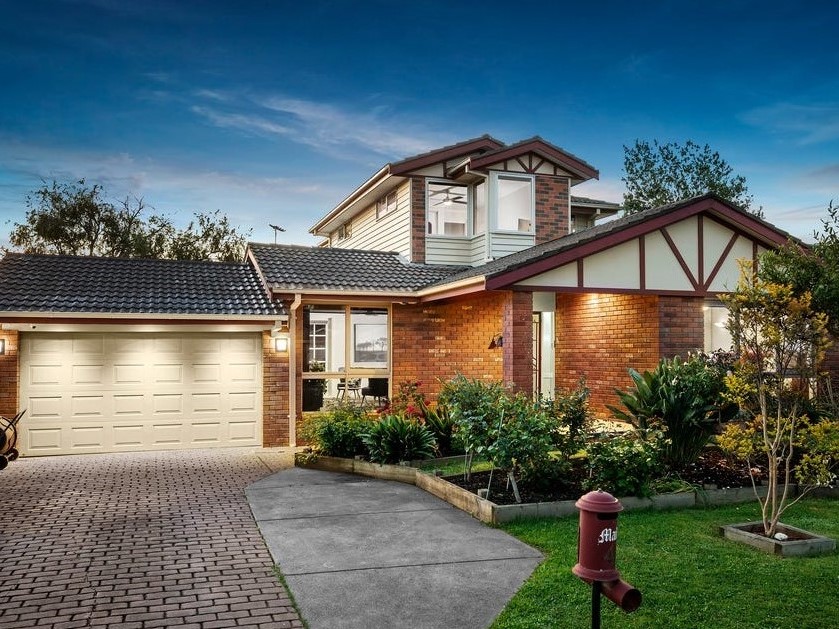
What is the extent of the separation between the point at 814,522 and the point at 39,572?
760 cm

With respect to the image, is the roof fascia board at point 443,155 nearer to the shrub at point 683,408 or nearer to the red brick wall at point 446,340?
the red brick wall at point 446,340

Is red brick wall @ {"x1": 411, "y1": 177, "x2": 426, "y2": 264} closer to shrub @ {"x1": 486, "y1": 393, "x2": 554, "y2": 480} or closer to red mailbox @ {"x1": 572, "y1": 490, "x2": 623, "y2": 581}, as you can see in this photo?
shrub @ {"x1": 486, "y1": 393, "x2": 554, "y2": 480}

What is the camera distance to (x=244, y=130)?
20.5m

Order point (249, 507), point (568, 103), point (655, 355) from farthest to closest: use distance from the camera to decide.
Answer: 1. point (568, 103)
2. point (655, 355)
3. point (249, 507)

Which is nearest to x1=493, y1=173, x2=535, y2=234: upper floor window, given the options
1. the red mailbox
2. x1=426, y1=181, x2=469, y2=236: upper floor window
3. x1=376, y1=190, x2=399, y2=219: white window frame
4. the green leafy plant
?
x1=426, y1=181, x2=469, y2=236: upper floor window

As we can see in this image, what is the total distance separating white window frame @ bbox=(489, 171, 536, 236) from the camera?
15.7 meters

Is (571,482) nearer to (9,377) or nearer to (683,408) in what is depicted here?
(683,408)

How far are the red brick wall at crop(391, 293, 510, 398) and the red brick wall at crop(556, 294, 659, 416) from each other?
1.65 m

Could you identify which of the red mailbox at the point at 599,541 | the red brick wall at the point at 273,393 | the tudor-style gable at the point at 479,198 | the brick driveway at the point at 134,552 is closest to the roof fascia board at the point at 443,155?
the tudor-style gable at the point at 479,198

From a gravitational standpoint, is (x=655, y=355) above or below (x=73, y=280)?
below

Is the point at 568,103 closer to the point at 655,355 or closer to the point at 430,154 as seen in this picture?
the point at 430,154

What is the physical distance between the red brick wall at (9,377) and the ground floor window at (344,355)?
17.1ft

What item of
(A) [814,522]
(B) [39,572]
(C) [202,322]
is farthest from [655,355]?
(B) [39,572]

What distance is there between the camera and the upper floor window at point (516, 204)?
16156 mm
